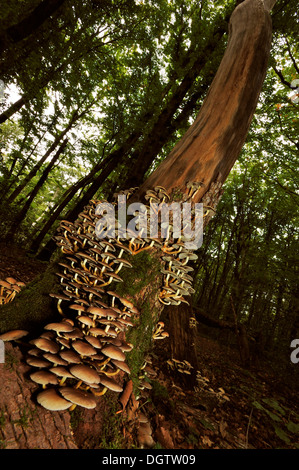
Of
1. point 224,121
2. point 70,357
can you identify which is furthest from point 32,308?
point 224,121

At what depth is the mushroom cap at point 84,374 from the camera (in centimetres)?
165

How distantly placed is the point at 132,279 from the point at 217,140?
2.50m

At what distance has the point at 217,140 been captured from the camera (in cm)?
339

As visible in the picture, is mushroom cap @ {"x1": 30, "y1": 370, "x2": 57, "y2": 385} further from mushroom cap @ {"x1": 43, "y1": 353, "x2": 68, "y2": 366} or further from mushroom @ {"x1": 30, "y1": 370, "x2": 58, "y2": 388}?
mushroom cap @ {"x1": 43, "y1": 353, "x2": 68, "y2": 366}

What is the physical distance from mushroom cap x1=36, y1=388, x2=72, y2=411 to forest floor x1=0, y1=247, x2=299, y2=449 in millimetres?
194

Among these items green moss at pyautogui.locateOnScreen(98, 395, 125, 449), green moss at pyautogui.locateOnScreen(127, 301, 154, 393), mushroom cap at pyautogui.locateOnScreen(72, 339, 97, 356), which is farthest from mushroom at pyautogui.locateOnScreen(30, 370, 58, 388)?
green moss at pyautogui.locateOnScreen(127, 301, 154, 393)

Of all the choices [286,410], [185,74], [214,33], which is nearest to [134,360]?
[286,410]

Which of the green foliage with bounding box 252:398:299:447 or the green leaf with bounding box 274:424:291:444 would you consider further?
the green foliage with bounding box 252:398:299:447

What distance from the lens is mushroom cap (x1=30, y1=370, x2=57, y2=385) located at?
1.67 m

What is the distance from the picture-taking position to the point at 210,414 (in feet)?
15.6

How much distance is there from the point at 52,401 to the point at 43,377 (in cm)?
18

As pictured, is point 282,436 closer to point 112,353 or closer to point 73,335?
point 112,353

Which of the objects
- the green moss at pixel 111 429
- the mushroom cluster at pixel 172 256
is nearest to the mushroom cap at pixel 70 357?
the green moss at pixel 111 429

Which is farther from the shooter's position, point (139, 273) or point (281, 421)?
point (281, 421)
